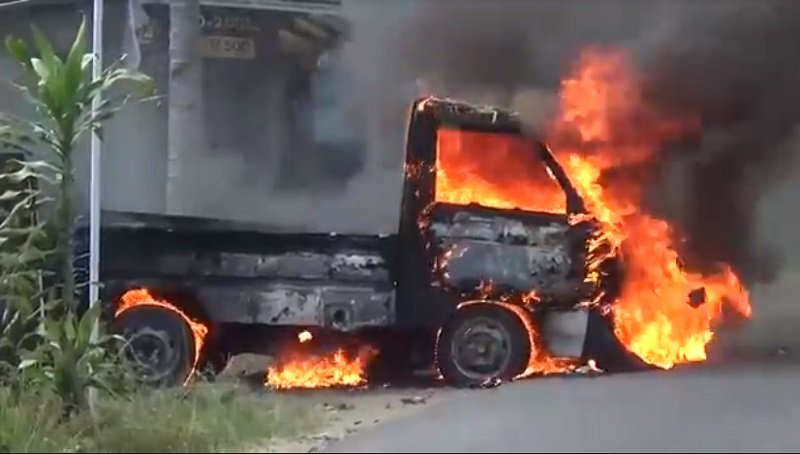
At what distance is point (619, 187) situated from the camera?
9000 mm

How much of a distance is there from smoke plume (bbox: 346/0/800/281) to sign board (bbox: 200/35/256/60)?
71cm

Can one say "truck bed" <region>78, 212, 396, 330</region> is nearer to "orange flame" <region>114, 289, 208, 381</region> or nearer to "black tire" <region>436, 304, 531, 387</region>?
"orange flame" <region>114, 289, 208, 381</region>

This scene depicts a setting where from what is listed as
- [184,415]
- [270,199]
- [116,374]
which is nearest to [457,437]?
[184,415]

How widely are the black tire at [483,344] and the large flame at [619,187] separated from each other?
750 millimetres

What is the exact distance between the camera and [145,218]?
28.0 ft

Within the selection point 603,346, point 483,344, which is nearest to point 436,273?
point 483,344

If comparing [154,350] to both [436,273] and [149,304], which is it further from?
[436,273]

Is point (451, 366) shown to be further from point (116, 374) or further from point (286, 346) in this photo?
point (116, 374)

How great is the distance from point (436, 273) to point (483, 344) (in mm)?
608

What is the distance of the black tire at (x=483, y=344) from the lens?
866 centimetres

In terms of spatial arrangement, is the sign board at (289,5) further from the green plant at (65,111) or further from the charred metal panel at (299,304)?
the charred metal panel at (299,304)

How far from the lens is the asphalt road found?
627 centimetres

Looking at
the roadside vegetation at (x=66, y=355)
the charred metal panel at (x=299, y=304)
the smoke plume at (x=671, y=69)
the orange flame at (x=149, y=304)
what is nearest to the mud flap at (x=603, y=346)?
the smoke plume at (x=671, y=69)

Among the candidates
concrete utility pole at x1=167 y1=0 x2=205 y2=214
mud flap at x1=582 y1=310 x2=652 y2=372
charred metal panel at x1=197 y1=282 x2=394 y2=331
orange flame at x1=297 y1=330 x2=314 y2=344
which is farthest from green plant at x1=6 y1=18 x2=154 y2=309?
mud flap at x1=582 y1=310 x2=652 y2=372
